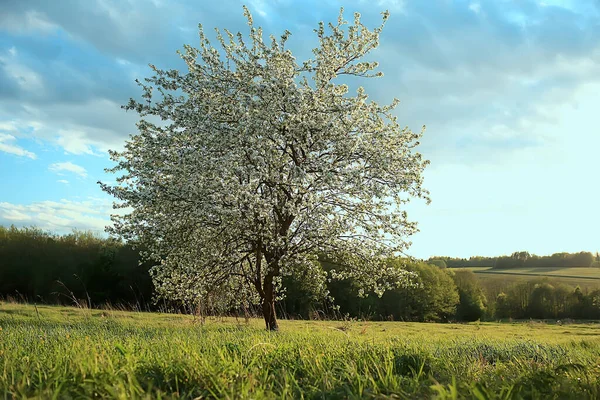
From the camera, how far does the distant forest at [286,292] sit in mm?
55312

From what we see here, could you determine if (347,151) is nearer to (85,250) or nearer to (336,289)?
(336,289)

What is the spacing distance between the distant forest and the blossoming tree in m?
21.3

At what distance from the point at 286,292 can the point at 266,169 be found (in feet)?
130

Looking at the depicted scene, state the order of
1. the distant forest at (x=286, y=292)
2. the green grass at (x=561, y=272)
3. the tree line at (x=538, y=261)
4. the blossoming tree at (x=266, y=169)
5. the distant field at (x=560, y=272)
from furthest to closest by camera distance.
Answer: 1. the tree line at (x=538, y=261)
2. the green grass at (x=561, y=272)
3. the distant field at (x=560, y=272)
4. the distant forest at (x=286, y=292)
5. the blossoming tree at (x=266, y=169)

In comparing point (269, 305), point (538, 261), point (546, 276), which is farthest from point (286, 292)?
point (538, 261)

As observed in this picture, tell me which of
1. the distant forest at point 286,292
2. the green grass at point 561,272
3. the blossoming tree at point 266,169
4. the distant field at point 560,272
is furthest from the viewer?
the green grass at point 561,272

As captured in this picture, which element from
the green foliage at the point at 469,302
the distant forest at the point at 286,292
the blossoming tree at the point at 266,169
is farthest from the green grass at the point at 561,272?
the blossoming tree at the point at 266,169

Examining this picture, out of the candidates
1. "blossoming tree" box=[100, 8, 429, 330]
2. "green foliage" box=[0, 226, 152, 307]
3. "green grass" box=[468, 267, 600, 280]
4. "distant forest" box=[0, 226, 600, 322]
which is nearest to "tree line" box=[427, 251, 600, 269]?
"green grass" box=[468, 267, 600, 280]

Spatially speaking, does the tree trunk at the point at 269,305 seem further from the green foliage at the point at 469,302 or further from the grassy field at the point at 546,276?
the grassy field at the point at 546,276

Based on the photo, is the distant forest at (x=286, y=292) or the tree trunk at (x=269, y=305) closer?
the tree trunk at (x=269, y=305)

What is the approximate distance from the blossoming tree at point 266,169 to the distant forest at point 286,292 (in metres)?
21.3

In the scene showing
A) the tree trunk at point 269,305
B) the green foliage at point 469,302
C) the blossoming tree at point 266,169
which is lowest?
the green foliage at point 469,302

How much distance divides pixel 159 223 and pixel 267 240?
4.16 m

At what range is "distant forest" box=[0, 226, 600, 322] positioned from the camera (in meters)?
55.3
